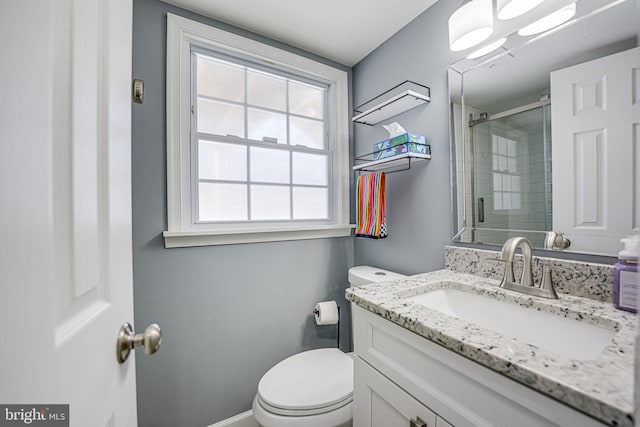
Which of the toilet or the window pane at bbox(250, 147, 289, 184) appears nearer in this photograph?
the toilet

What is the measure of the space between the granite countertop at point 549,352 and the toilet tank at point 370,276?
55 cm

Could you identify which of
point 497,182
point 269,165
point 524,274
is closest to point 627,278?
point 524,274

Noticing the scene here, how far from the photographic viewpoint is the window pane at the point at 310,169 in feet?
5.64

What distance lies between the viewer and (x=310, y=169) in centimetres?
177

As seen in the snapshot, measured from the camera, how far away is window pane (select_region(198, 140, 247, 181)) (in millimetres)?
1420

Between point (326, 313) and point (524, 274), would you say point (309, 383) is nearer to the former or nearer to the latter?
point (326, 313)

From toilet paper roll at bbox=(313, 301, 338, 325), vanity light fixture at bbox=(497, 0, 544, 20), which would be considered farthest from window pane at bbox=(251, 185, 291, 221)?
vanity light fixture at bbox=(497, 0, 544, 20)

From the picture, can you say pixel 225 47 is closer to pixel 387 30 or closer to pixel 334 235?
pixel 387 30

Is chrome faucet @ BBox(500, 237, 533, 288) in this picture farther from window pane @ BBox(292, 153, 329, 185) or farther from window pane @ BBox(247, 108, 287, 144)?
window pane @ BBox(247, 108, 287, 144)

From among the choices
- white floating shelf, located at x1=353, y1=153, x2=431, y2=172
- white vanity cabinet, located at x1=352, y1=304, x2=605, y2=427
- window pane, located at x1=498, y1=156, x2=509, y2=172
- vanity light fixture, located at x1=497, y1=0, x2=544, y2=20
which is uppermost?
vanity light fixture, located at x1=497, y1=0, x2=544, y2=20

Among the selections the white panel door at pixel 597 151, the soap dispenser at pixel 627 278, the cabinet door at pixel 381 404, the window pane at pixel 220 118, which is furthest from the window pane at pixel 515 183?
the window pane at pixel 220 118

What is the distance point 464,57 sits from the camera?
1.19 m

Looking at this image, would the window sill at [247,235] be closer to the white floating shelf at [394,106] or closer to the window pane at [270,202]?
the window pane at [270,202]

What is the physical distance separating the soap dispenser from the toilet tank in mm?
830
